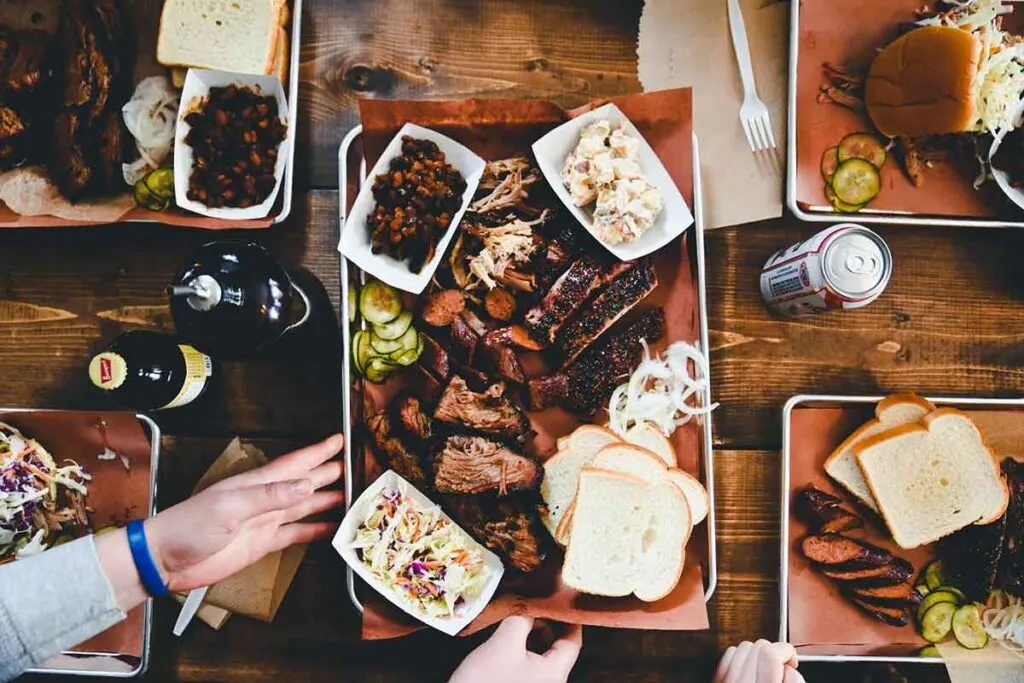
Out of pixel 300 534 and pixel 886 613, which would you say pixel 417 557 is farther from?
pixel 886 613

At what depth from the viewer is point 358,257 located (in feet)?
8.57

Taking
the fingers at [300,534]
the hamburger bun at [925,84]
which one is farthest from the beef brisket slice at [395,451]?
the hamburger bun at [925,84]

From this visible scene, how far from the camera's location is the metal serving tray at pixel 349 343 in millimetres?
2658

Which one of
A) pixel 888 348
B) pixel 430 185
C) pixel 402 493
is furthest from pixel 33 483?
pixel 888 348

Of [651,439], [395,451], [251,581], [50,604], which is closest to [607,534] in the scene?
[651,439]

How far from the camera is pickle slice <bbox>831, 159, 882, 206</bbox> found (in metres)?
2.79

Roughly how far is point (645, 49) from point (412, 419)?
165 cm

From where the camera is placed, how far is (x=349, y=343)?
8.71 feet

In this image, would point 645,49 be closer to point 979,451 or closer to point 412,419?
point 412,419

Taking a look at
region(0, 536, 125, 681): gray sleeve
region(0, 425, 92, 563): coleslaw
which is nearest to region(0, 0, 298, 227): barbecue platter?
region(0, 425, 92, 563): coleslaw

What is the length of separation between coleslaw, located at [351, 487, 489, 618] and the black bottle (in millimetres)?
781

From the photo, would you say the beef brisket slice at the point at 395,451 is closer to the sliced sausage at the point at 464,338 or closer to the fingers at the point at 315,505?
the fingers at the point at 315,505

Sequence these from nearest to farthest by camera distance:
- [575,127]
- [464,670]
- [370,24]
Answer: [464,670], [575,127], [370,24]

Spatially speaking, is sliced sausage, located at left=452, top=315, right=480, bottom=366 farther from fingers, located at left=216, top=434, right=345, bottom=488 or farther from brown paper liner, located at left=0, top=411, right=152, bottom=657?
brown paper liner, located at left=0, top=411, right=152, bottom=657
